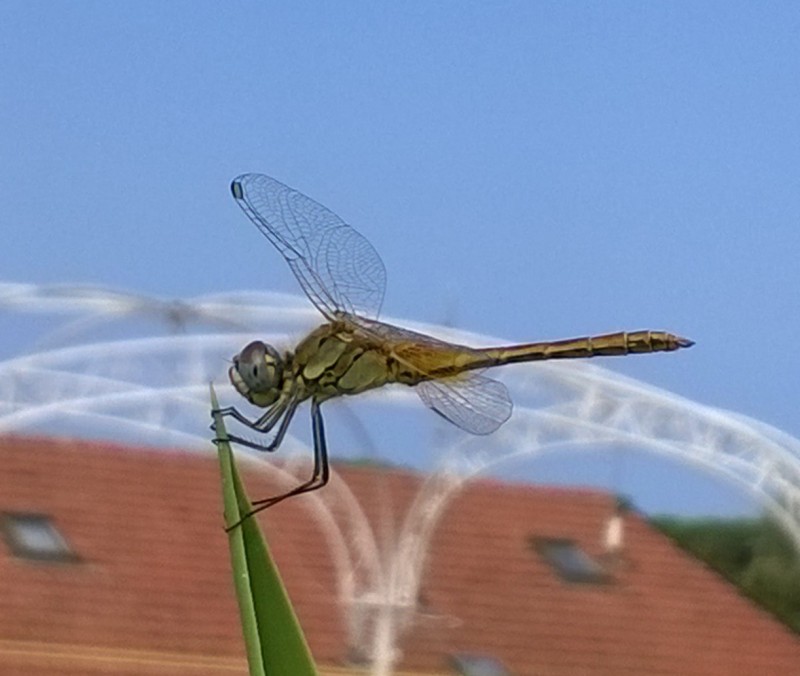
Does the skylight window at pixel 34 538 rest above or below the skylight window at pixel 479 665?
above

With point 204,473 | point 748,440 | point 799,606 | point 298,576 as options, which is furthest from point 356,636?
point 799,606

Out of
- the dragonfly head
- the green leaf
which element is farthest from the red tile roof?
the green leaf

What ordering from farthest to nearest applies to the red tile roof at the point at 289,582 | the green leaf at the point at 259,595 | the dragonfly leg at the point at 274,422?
the red tile roof at the point at 289,582 < the dragonfly leg at the point at 274,422 < the green leaf at the point at 259,595

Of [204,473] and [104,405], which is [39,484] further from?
[104,405]

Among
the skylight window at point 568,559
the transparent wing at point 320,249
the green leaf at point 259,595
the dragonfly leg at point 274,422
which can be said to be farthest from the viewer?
the skylight window at point 568,559

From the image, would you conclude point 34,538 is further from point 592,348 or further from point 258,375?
point 258,375

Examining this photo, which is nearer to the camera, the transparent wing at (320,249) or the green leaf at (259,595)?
the green leaf at (259,595)

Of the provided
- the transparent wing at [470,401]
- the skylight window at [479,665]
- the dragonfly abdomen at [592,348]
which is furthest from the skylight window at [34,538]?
the transparent wing at [470,401]

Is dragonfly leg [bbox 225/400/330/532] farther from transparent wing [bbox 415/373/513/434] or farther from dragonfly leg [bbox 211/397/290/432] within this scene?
transparent wing [bbox 415/373/513/434]

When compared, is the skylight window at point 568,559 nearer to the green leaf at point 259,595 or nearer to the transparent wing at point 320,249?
the transparent wing at point 320,249
